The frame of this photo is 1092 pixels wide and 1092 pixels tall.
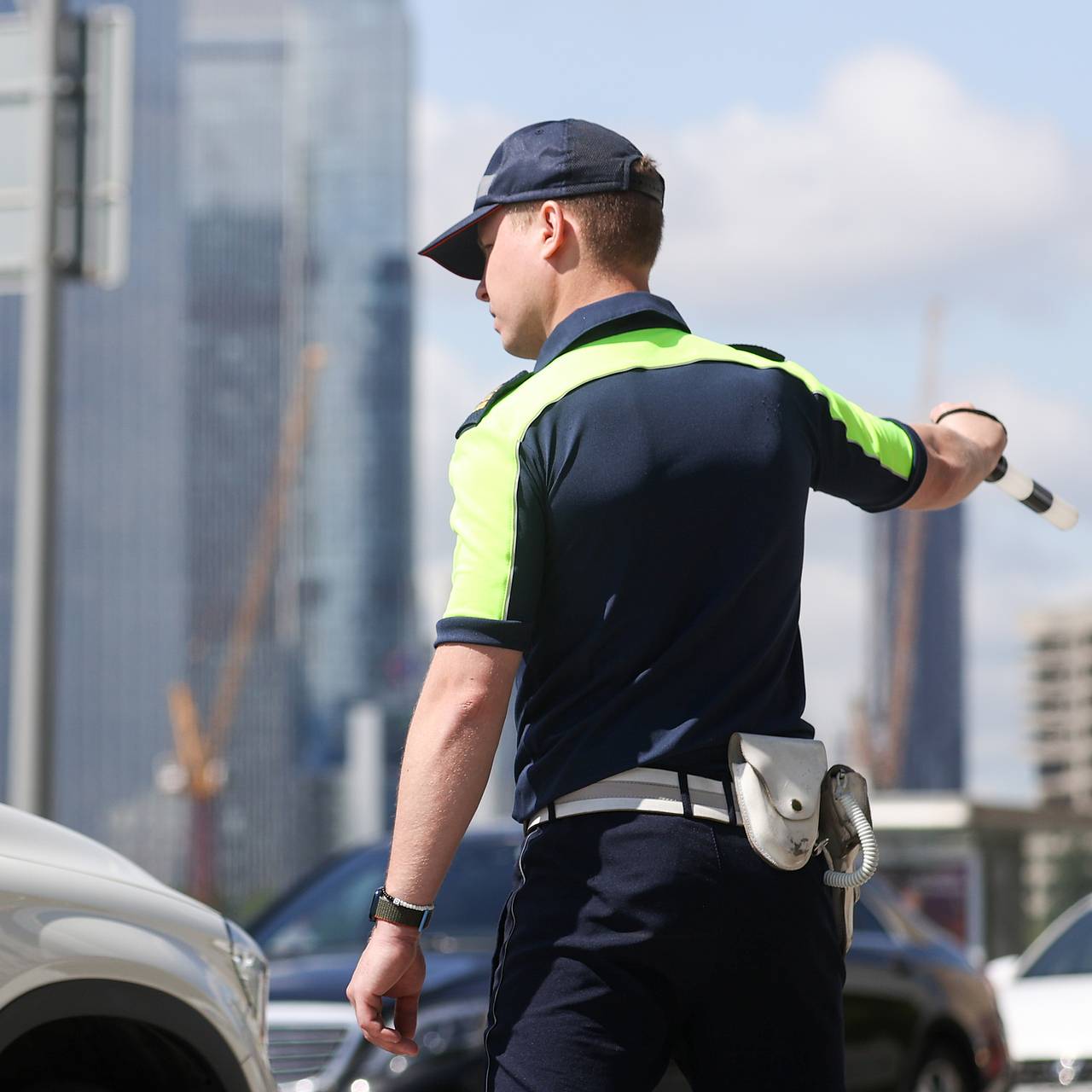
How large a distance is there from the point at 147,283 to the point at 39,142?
545ft

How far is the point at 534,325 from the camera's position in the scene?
9.38ft

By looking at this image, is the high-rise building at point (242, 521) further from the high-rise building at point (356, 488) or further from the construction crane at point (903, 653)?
the construction crane at point (903, 653)

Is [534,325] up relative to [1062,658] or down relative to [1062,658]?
up

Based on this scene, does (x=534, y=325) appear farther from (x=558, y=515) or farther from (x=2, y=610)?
(x=2, y=610)

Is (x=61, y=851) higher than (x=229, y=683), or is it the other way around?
(x=61, y=851)

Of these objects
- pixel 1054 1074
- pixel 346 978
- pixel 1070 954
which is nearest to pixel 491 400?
pixel 346 978

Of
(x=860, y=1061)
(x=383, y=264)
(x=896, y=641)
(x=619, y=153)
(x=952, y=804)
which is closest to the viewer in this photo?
(x=619, y=153)

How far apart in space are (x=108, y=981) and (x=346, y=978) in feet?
11.4

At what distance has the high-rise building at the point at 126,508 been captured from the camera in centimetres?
14925

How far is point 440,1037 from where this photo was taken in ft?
20.6

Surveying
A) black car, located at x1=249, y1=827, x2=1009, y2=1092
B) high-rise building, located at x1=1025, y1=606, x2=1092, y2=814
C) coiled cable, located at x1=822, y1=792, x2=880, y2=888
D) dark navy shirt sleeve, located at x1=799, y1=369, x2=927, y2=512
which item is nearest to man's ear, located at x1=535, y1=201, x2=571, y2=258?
dark navy shirt sleeve, located at x1=799, y1=369, x2=927, y2=512

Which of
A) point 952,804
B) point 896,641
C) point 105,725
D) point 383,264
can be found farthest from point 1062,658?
point 952,804

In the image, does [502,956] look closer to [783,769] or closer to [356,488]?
[783,769]

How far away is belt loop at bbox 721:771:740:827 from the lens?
262 cm
